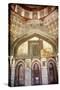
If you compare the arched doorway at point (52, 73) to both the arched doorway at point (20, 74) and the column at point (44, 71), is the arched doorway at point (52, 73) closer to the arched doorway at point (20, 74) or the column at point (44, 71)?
the column at point (44, 71)

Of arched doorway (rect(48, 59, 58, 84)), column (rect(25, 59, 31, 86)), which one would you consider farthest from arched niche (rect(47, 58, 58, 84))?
column (rect(25, 59, 31, 86))

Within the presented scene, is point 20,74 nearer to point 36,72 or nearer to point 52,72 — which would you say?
point 36,72

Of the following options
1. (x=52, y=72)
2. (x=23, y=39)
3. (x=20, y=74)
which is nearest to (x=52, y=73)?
(x=52, y=72)

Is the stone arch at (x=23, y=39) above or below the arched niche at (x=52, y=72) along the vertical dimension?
above

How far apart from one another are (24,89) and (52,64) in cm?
31

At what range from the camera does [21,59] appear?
149 centimetres

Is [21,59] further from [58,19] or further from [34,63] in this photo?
[58,19]

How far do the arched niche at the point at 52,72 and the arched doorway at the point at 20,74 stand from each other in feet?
0.73

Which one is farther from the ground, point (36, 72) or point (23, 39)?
point (23, 39)

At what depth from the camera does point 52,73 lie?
1529 millimetres

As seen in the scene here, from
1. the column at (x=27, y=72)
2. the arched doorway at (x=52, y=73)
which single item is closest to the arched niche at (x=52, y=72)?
the arched doorway at (x=52, y=73)

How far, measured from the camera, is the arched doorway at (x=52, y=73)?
152cm

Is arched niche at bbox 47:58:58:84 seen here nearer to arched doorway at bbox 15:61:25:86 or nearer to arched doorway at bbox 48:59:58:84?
arched doorway at bbox 48:59:58:84

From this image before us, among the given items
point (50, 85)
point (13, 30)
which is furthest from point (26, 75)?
point (13, 30)
